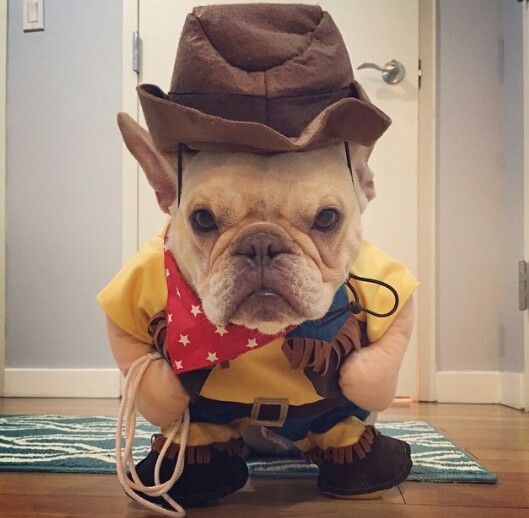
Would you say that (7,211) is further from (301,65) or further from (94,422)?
(301,65)

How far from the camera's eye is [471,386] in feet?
7.19

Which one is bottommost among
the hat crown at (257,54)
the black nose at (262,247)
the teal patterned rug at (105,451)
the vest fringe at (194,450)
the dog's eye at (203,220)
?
the teal patterned rug at (105,451)

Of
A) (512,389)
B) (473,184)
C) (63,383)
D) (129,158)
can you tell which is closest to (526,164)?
(473,184)

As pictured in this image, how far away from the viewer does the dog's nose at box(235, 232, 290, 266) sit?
77 centimetres

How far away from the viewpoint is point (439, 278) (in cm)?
222

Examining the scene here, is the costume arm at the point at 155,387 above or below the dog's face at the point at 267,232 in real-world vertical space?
below

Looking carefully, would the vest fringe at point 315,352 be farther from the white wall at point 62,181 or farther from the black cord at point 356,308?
the white wall at point 62,181

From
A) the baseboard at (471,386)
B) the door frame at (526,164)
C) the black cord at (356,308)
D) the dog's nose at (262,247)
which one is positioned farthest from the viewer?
the baseboard at (471,386)

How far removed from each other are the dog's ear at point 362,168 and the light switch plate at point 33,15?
1811mm

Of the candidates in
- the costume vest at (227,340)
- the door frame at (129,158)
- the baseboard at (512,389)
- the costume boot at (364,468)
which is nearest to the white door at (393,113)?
the baseboard at (512,389)

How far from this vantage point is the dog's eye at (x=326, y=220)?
0.82m

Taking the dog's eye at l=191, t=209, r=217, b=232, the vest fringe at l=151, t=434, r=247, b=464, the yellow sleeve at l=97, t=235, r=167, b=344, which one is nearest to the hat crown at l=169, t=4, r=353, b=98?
the dog's eye at l=191, t=209, r=217, b=232

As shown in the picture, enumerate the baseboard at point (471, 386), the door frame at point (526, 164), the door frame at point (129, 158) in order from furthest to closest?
the door frame at point (129, 158), the baseboard at point (471, 386), the door frame at point (526, 164)

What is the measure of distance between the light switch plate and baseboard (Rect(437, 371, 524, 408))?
179 centimetres
